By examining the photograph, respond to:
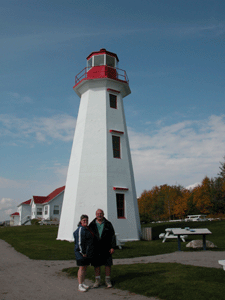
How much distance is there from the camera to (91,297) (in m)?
5.48

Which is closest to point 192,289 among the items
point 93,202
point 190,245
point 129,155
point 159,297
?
point 159,297

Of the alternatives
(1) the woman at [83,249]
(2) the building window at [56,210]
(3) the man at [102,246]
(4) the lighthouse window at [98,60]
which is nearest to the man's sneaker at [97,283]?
(3) the man at [102,246]

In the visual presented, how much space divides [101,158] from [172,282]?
13250 millimetres

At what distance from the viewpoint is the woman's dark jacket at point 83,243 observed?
6.12m

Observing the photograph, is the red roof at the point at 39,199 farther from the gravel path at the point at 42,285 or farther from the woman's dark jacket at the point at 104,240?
the woman's dark jacket at the point at 104,240

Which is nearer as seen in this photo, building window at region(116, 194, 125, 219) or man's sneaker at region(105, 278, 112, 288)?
man's sneaker at region(105, 278, 112, 288)

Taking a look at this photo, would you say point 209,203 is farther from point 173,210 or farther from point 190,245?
point 190,245

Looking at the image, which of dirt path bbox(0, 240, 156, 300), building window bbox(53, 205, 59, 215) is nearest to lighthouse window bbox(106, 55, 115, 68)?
dirt path bbox(0, 240, 156, 300)

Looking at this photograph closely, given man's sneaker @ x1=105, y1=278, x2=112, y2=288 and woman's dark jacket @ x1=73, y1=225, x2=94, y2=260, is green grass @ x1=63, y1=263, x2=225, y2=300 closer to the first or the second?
man's sneaker @ x1=105, y1=278, x2=112, y2=288

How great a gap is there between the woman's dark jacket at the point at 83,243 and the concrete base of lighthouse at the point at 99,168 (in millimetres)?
11560

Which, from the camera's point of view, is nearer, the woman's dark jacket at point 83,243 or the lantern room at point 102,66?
the woman's dark jacket at point 83,243

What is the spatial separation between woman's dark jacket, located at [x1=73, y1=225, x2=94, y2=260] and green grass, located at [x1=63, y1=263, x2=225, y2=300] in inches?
42.6

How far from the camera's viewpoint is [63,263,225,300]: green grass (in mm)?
5262

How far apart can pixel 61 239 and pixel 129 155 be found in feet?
25.7
